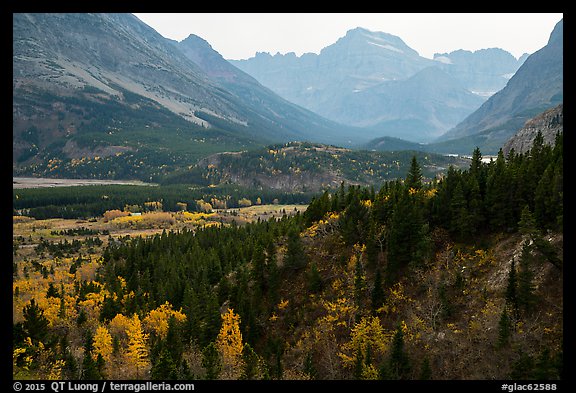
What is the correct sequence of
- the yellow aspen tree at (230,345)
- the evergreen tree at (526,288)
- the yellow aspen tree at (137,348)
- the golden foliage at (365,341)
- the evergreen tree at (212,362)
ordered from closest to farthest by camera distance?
the evergreen tree at (526,288) < the evergreen tree at (212,362) < the golden foliage at (365,341) < the yellow aspen tree at (230,345) < the yellow aspen tree at (137,348)

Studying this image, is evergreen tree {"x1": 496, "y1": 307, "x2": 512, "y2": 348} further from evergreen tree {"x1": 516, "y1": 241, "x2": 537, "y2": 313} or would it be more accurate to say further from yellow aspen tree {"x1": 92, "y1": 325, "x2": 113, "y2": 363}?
yellow aspen tree {"x1": 92, "y1": 325, "x2": 113, "y2": 363}

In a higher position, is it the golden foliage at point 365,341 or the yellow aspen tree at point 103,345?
the golden foliage at point 365,341

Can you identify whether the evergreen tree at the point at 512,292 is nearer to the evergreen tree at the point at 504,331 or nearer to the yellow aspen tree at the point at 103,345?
the evergreen tree at the point at 504,331

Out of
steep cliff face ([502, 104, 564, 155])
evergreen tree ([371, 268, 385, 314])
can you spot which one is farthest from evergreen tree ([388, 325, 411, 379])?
steep cliff face ([502, 104, 564, 155])

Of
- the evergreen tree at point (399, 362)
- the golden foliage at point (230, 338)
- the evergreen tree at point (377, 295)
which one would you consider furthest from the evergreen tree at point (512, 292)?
the golden foliage at point (230, 338)

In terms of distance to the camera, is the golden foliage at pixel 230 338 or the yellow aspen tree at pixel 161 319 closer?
the golden foliage at pixel 230 338

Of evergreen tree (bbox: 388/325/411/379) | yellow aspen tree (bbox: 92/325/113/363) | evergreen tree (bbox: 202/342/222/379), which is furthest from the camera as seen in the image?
yellow aspen tree (bbox: 92/325/113/363)
